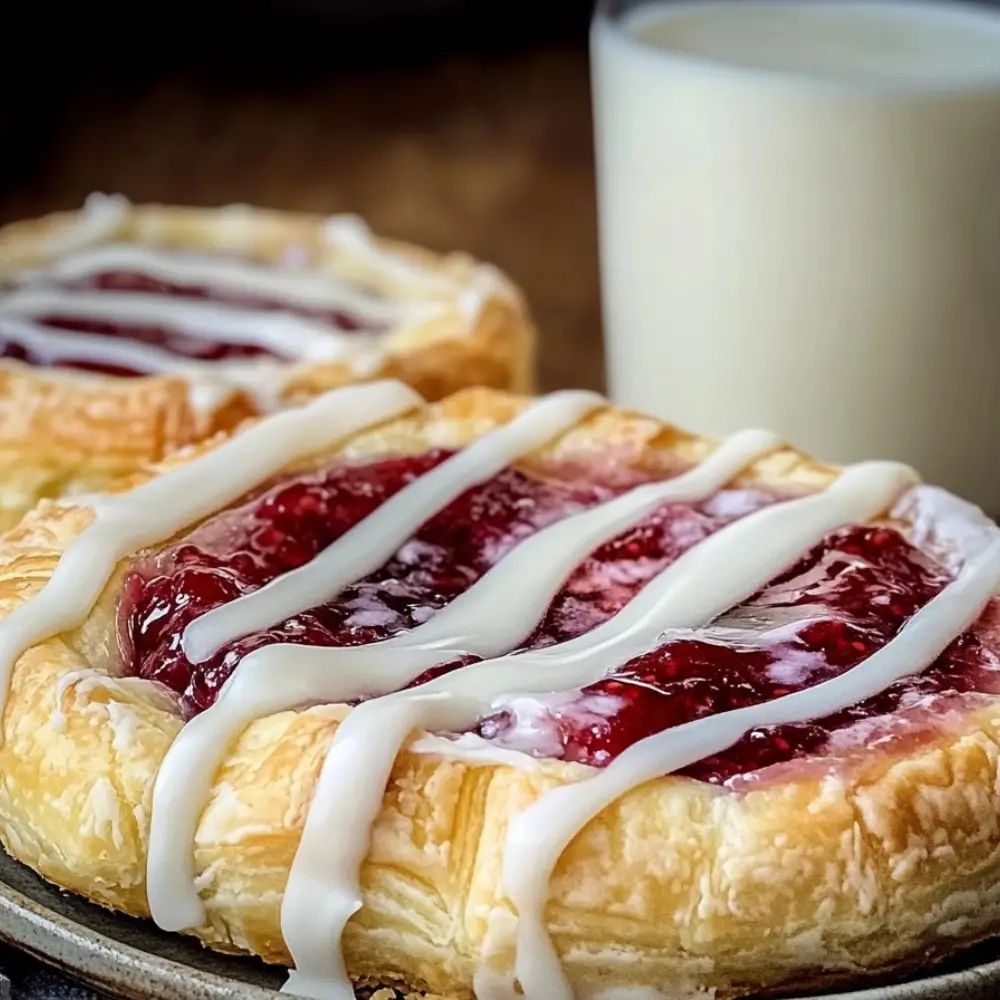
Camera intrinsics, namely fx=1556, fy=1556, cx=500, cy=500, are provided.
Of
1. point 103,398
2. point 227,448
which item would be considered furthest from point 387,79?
point 227,448

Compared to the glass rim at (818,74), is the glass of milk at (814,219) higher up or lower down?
lower down

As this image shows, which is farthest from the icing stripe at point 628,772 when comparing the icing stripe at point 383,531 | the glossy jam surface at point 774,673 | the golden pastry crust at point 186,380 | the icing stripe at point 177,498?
the golden pastry crust at point 186,380

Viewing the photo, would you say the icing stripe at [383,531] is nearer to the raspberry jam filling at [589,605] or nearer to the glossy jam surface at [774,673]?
the raspberry jam filling at [589,605]

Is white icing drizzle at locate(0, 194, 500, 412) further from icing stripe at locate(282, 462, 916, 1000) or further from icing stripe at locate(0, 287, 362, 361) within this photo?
icing stripe at locate(282, 462, 916, 1000)

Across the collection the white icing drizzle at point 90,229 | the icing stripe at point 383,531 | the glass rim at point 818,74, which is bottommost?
the icing stripe at point 383,531

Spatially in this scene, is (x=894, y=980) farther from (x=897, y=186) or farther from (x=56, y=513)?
(x=897, y=186)

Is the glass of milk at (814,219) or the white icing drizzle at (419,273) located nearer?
the glass of milk at (814,219)

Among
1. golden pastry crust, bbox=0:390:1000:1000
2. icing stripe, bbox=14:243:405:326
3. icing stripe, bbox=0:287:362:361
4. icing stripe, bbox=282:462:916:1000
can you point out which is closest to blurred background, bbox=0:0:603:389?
icing stripe, bbox=14:243:405:326

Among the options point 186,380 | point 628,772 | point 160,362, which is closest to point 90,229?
point 160,362

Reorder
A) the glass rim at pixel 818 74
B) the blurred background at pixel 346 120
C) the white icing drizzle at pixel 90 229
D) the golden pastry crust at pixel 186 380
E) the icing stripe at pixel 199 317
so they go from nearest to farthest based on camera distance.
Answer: the golden pastry crust at pixel 186 380 → the glass rim at pixel 818 74 → the icing stripe at pixel 199 317 → the white icing drizzle at pixel 90 229 → the blurred background at pixel 346 120
